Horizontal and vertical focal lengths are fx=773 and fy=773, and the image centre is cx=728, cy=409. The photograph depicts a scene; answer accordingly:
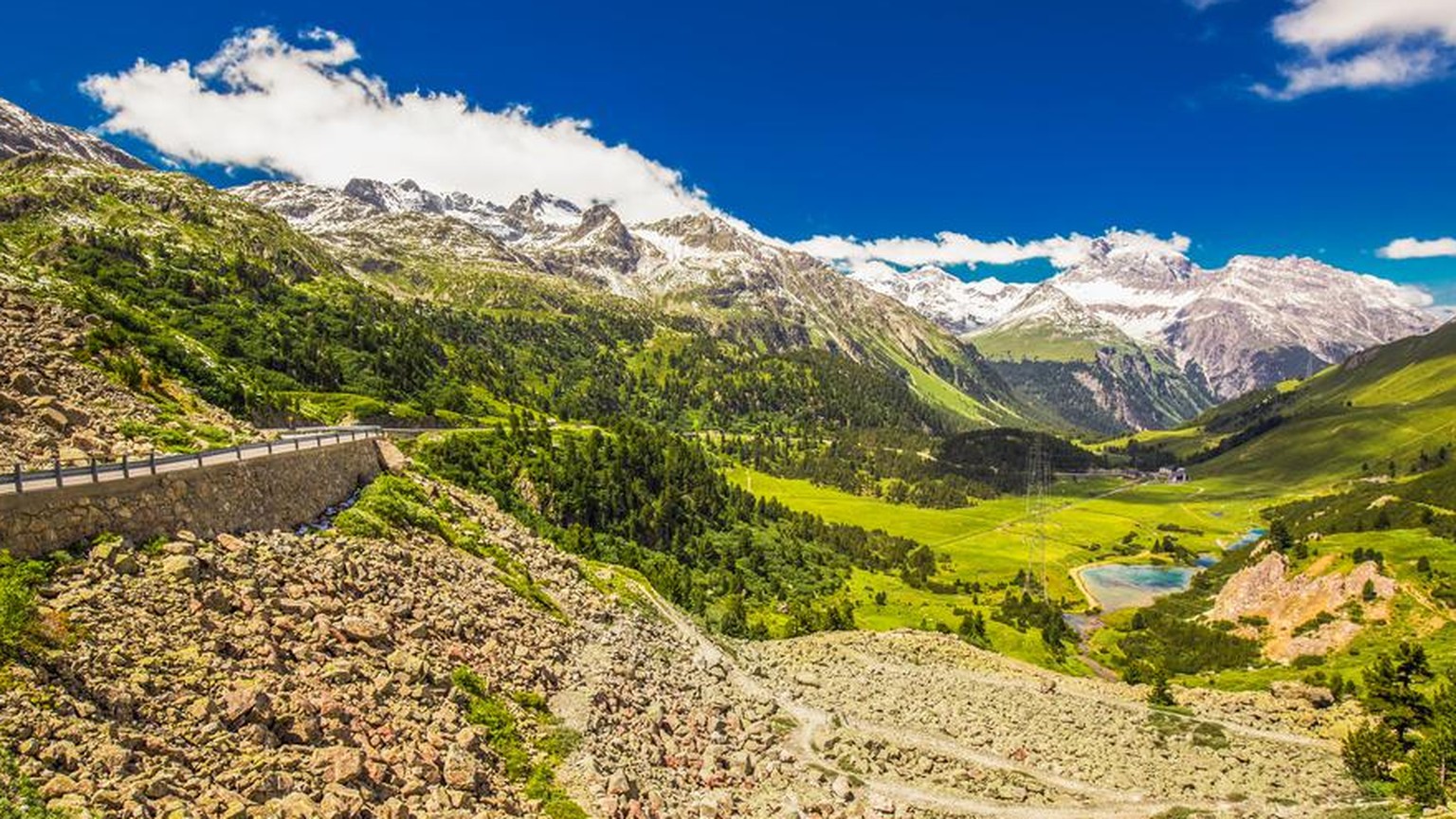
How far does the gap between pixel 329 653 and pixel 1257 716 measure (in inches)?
3640

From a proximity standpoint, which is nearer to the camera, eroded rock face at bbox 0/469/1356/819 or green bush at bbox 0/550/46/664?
green bush at bbox 0/550/46/664

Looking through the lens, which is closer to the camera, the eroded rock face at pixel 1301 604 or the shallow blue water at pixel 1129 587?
the eroded rock face at pixel 1301 604

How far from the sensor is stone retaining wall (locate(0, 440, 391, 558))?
27.6 metres

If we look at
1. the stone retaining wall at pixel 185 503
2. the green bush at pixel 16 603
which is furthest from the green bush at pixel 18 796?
the stone retaining wall at pixel 185 503

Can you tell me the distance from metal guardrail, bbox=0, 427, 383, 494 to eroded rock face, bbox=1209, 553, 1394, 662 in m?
128

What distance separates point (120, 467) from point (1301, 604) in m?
146

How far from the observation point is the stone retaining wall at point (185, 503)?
1088 inches

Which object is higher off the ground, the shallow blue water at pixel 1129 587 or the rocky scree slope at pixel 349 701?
the rocky scree slope at pixel 349 701

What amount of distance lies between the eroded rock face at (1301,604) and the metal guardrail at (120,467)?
420 feet

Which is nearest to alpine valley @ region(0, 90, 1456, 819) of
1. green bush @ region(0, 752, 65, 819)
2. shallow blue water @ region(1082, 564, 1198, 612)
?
green bush @ region(0, 752, 65, 819)

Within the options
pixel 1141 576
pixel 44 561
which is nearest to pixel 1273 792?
pixel 44 561

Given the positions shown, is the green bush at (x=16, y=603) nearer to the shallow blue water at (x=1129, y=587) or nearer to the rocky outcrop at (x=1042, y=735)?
the rocky outcrop at (x=1042, y=735)

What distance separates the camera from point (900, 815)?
47.1 metres

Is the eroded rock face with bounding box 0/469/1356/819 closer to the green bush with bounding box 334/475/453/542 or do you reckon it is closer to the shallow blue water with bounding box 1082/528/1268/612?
the green bush with bounding box 334/475/453/542
